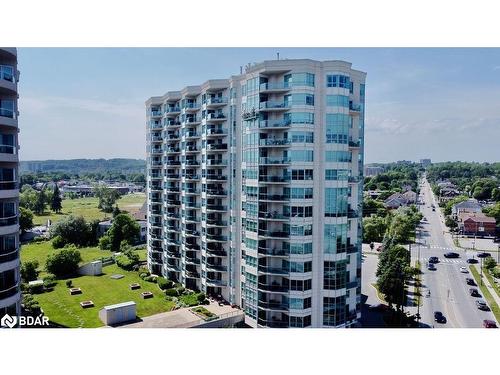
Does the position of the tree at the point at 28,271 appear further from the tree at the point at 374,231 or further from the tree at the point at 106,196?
the tree at the point at 374,231

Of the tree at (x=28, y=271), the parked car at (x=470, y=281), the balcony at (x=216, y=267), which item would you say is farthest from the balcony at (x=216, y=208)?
the parked car at (x=470, y=281)

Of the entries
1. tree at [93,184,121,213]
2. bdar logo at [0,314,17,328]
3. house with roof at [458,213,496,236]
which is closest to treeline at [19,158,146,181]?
tree at [93,184,121,213]

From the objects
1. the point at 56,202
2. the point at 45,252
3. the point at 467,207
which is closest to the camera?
the point at 45,252

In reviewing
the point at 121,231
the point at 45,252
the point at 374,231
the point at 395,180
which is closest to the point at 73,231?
the point at 45,252

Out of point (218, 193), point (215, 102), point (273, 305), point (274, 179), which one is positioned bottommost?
point (273, 305)

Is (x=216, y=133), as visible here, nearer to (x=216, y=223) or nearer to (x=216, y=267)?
(x=216, y=223)

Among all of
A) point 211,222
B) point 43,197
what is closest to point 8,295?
point 211,222

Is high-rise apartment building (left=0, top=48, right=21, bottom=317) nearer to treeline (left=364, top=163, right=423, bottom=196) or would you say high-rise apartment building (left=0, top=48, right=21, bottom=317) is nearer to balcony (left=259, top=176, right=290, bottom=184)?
balcony (left=259, top=176, right=290, bottom=184)
